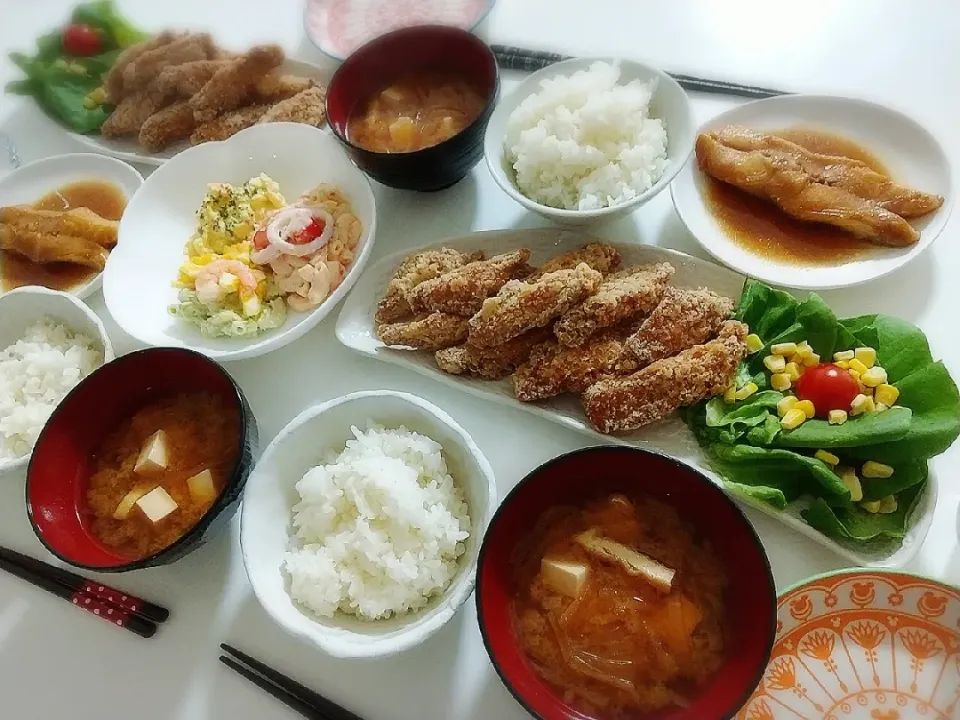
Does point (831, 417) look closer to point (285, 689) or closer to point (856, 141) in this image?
point (856, 141)

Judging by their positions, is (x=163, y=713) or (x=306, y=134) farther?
(x=306, y=134)

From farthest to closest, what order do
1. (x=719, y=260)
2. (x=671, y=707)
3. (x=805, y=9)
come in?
(x=805, y=9) < (x=719, y=260) < (x=671, y=707)

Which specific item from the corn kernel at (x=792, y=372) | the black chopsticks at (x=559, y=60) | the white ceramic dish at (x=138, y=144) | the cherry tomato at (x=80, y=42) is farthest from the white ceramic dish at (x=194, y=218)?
the corn kernel at (x=792, y=372)

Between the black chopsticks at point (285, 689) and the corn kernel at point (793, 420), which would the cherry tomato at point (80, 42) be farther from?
the corn kernel at point (793, 420)

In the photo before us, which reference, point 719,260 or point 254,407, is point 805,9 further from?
point 254,407

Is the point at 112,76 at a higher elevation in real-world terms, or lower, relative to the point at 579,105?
lower

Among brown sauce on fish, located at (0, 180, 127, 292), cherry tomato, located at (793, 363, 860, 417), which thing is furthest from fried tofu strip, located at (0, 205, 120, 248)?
cherry tomato, located at (793, 363, 860, 417)

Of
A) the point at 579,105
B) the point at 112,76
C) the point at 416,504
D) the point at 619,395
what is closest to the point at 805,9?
the point at 579,105
